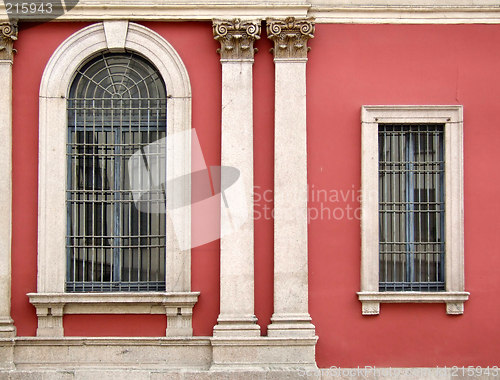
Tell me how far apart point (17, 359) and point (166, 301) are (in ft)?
7.29

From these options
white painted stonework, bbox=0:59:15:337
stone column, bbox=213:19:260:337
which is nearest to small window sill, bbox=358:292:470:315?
stone column, bbox=213:19:260:337

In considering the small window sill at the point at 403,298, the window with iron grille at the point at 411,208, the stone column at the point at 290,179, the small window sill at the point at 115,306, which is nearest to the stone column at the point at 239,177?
the stone column at the point at 290,179

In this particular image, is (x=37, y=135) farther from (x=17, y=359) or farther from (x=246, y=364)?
(x=246, y=364)

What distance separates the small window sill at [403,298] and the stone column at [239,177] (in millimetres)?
1546

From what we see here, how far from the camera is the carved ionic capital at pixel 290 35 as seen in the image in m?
9.56

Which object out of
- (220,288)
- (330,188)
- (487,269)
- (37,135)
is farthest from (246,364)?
(37,135)

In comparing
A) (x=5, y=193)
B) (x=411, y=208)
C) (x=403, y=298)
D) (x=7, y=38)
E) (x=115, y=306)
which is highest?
(x=7, y=38)

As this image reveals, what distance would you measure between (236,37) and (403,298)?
4.28 m

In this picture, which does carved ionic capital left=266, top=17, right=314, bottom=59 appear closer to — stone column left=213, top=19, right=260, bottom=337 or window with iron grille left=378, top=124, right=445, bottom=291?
stone column left=213, top=19, right=260, bottom=337

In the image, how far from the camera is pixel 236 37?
376 inches

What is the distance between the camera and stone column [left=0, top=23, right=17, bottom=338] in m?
9.51

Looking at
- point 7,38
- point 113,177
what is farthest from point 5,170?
point 7,38

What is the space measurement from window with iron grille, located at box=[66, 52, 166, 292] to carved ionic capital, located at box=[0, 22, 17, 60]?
955 millimetres

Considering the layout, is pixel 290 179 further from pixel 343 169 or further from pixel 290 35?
pixel 290 35
